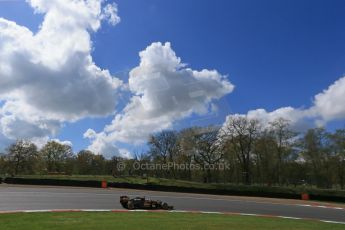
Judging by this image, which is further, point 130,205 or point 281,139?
point 281,139

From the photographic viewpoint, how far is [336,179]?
75.1 metres

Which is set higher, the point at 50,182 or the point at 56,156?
the point at 56,156

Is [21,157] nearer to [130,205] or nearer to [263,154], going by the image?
[263,154]

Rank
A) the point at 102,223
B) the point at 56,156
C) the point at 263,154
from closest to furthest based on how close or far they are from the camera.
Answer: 1. the point at 102,223
2. the point at 263,154
3. the point at 56,156

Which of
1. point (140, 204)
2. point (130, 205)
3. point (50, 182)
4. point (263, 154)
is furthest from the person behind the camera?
point (263, 154)

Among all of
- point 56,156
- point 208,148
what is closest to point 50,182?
point 208,148

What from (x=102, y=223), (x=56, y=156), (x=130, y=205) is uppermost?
(x=56, y=156)

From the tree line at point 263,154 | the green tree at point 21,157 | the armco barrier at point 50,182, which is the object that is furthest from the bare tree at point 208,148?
the green tree at point 21,157

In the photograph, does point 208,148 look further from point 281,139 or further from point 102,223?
point 102,223

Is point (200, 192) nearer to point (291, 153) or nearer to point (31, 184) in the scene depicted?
point (31, 184)

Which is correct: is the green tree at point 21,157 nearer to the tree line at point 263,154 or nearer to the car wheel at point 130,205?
the tree line at point 263,154

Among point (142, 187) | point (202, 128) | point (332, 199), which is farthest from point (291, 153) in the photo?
point (142, 187)

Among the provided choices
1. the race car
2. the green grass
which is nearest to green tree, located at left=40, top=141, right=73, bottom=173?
the race car

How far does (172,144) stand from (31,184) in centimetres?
4768
